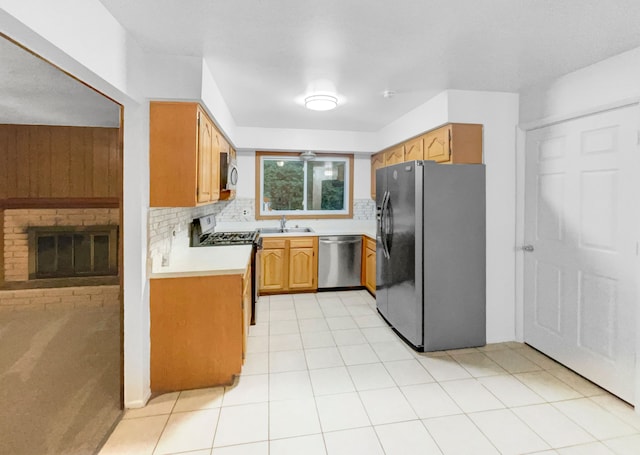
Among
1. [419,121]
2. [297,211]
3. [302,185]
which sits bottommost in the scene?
[297,211]

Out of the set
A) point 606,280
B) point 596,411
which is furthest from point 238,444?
point 606,280

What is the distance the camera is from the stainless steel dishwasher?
4.29 metres

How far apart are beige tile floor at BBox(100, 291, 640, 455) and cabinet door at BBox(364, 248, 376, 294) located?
4.26 ft

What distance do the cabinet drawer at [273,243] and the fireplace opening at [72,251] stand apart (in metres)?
1.68

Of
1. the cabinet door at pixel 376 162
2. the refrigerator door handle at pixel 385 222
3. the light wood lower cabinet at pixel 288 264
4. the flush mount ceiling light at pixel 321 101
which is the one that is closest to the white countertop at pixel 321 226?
the light wood lower cabinet at pixel 288 264

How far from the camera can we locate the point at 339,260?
434cm

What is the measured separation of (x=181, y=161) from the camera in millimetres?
2082

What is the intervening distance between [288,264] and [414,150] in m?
2.11

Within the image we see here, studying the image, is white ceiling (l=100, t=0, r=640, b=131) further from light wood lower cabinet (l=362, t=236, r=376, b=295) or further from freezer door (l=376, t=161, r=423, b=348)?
light wood lower cabinet (l=362, t=236, r=376, b=295)

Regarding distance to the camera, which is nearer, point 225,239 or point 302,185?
point 225,239

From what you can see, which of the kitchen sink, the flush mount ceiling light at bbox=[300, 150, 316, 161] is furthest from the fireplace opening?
the flush mount ceiling light at bbox=[300, 150, 316, 161]

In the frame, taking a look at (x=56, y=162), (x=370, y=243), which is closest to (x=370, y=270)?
(x=370, y=243)

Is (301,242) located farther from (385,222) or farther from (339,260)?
(385,222)

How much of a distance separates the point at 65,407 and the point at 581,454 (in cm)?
292
